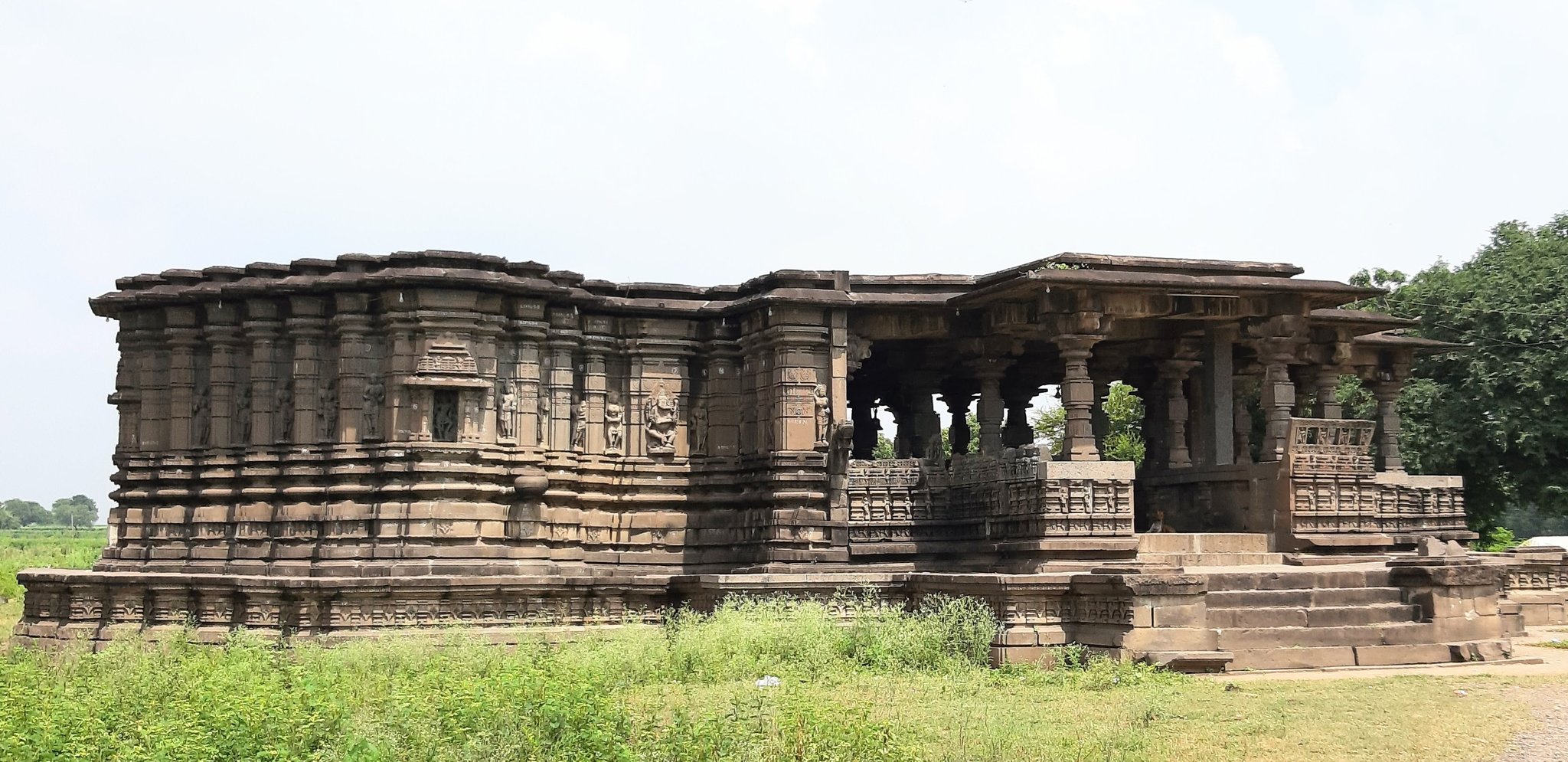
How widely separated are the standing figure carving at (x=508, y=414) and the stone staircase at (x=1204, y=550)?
7.34 m

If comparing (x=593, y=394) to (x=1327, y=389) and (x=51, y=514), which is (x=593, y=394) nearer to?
(x=1327, y=389)

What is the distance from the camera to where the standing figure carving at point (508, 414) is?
1914 centimetres

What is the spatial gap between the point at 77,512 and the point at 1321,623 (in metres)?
178

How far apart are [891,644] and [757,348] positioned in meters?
5.25

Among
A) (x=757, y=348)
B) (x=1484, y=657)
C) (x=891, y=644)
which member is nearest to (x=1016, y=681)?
(x=891, y=644)

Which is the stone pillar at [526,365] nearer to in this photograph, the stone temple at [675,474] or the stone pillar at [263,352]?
the stone temple at [675,474]

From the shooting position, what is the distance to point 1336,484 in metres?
19.2

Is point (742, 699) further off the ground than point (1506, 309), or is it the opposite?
point (1506, 309)

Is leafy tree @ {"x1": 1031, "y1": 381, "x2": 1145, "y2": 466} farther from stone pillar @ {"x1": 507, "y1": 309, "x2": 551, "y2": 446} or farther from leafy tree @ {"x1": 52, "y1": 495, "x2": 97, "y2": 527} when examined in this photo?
leafy tree @ {"x1": 52, "y1": 495, "x2": 97, "y2": 527}

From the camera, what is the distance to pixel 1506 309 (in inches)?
1217

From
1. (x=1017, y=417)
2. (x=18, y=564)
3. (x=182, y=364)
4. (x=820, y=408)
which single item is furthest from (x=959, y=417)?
(x=18, y=564)

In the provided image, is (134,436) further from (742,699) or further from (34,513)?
(34,513)

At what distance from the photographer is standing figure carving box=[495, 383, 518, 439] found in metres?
19.1

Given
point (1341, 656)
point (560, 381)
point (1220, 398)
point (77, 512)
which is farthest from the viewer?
point (77, 512)
